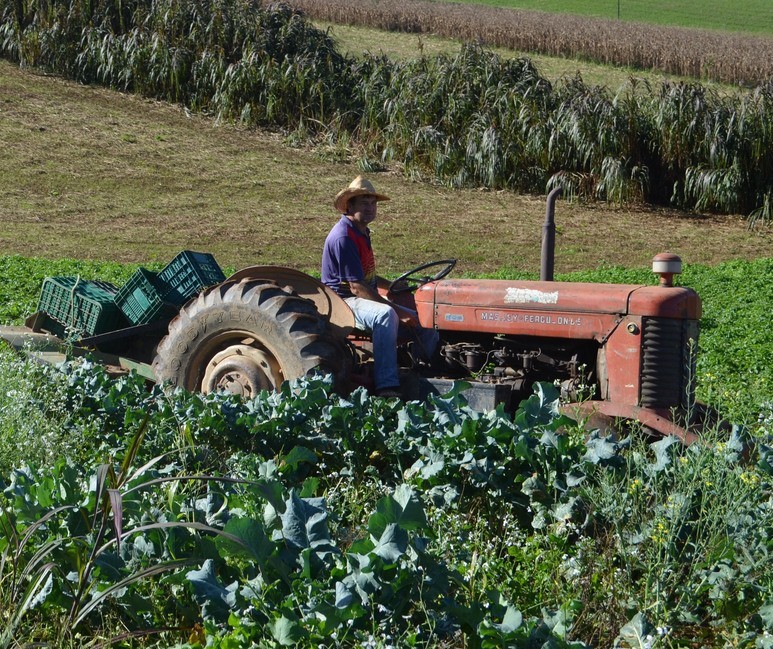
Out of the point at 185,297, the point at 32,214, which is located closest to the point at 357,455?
the point at 185,297

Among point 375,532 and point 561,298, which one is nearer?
point 375,532

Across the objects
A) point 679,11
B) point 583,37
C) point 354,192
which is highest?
point 679,11

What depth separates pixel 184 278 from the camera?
8.14 meters

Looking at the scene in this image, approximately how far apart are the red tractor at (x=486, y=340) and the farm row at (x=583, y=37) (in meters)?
23.5

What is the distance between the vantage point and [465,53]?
20203 millimetres

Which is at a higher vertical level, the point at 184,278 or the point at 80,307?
the point at 184,278

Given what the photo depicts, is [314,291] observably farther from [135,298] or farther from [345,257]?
[135,298]

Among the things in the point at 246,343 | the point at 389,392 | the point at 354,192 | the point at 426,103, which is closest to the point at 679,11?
the point at 426,103

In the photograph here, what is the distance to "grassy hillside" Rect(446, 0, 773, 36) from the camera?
46.2 m

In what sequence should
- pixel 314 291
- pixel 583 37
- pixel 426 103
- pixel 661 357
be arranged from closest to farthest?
pixel 661 357 < pixel 314 291 < pixel 426 103 < pixel 583 37

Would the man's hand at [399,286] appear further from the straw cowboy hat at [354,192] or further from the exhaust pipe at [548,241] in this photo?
the exhaust pipe at [548,241]

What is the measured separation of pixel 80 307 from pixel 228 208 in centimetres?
955

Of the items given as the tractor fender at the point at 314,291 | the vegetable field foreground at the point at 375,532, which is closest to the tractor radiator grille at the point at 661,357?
the vegetable field foreground at the point at 375,532

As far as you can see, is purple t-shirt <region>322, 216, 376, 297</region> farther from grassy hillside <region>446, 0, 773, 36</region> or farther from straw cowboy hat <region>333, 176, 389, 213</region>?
grassy hillside <region>446, 0, 773, 36</region>
